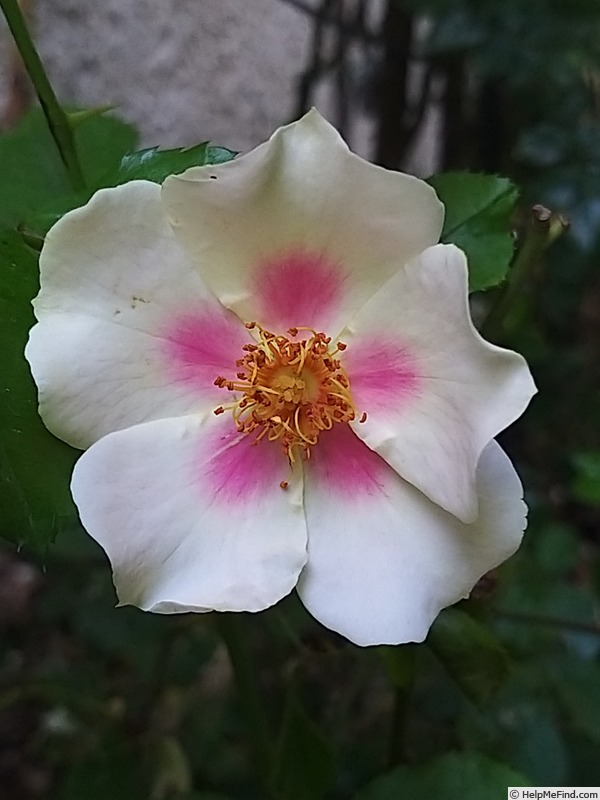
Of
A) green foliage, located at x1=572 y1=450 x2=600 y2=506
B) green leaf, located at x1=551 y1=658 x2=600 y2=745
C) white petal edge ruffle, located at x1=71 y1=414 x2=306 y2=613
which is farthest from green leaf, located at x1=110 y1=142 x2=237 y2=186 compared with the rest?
green leaf, located at x1=551 y1=658 x2=600 y2=745

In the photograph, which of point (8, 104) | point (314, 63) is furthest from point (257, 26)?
point (8, 104)

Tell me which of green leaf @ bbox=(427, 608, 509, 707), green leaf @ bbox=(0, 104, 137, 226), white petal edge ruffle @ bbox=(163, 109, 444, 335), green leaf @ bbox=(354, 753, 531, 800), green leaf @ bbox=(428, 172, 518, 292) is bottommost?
green leaf @ bbox=(354, 753, 531, 800)

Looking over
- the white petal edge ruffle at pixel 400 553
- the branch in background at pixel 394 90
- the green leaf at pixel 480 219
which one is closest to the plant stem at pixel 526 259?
the green leaf at pixel 480 219

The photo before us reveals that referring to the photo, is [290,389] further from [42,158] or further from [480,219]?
[42,158]

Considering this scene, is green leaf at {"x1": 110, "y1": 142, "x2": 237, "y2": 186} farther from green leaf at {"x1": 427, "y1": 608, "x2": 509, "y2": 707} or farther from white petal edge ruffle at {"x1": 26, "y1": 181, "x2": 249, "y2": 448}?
green leaf at {"x1": 427, "y1": 608, "x2": 509, "y2": 707}

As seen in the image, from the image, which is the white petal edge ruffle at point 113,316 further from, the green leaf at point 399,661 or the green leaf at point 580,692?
the green leaf at point 580,692

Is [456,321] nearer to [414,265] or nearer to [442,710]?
[414,265]
